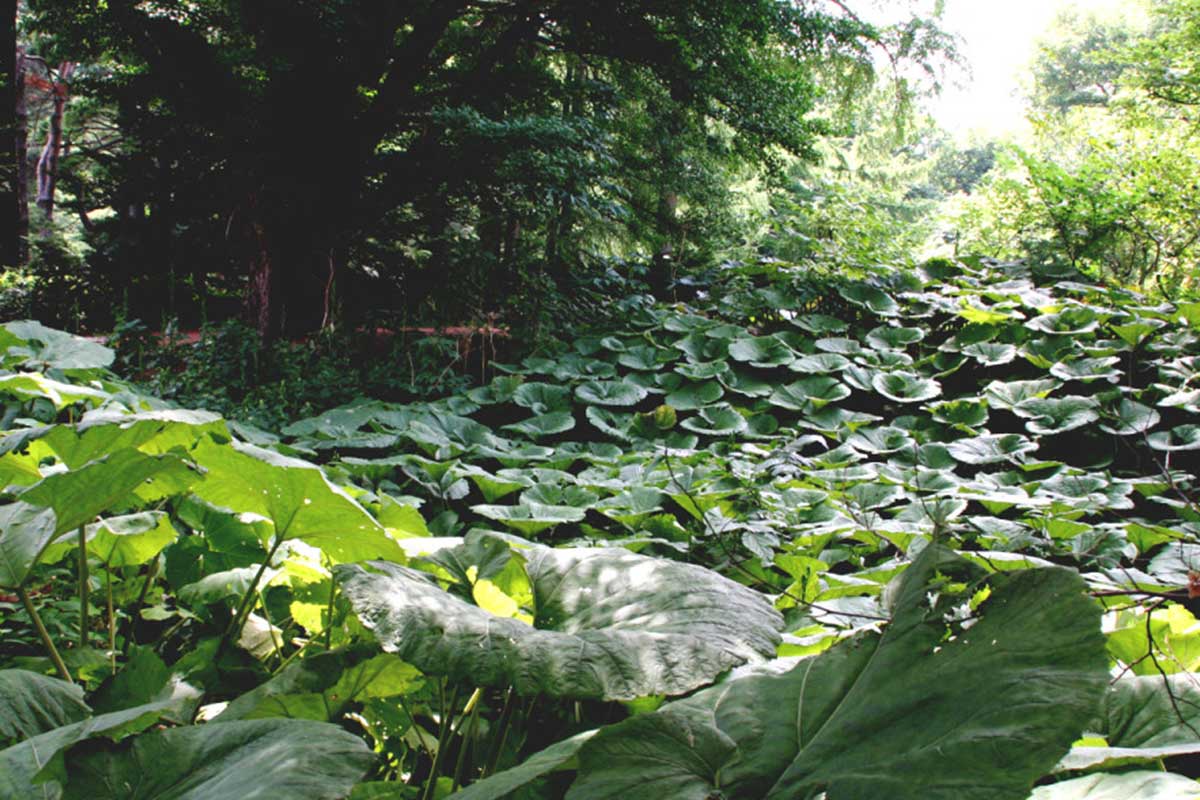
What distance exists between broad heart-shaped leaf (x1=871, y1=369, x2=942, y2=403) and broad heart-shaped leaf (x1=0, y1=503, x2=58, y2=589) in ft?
13.7

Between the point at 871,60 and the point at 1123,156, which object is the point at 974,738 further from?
the point at 1123,156

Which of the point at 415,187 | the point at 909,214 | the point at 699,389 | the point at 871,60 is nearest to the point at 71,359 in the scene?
the point at 699,389

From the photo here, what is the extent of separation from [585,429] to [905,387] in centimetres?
190

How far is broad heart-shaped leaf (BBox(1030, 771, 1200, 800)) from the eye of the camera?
63cm

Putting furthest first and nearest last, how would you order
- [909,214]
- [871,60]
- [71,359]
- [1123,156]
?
[909,214], [1123,156], [871,60], [71,359]

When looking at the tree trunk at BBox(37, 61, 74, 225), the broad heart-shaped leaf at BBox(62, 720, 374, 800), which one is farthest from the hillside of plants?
the tree trunk at BBox(37, 61, 74, 225)

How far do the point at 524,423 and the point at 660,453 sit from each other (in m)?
1.00

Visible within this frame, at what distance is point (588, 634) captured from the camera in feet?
2.48

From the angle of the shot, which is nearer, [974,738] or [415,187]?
[974,738]

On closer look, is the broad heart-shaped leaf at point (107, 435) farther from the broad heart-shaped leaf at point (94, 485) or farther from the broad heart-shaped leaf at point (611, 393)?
the broad heart-shaped leaf at point (611, 393)

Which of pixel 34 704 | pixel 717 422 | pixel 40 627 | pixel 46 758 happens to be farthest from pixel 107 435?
pixel 717 422

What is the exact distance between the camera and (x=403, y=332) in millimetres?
5527

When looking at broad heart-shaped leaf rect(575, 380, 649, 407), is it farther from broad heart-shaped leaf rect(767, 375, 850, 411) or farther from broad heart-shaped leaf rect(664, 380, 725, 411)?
broad heart-shaped leaf rect(767, 375, 850, 411)

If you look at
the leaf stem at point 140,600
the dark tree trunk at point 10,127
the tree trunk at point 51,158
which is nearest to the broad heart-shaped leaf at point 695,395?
the leaf stem at point 140,600
